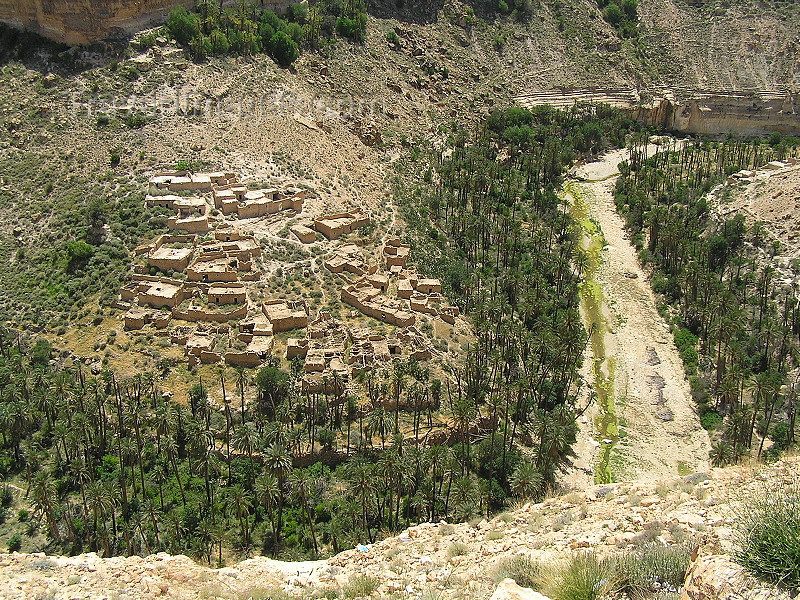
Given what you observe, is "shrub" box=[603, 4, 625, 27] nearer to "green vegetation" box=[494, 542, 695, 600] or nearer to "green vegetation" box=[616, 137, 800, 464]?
"green vegetation" box=[616, 137, 800, 464]

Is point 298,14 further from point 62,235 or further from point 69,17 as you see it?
point 62,235

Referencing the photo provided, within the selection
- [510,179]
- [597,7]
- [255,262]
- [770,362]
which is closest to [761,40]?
[597,7]

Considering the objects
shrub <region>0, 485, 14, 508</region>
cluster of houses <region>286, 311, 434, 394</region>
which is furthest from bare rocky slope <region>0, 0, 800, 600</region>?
cluster of houses <region>286, 311, 434, 394</region>

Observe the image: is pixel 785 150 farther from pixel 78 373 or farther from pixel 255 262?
pixel 78 373

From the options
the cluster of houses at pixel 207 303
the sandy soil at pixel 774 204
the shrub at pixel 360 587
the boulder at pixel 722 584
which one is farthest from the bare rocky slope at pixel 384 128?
the sandy soil at pixel 774 204

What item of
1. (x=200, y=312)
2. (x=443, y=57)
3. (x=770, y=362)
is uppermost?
(x=443, y=57)

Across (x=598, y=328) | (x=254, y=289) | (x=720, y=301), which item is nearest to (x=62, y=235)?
(x=254, y=289)
